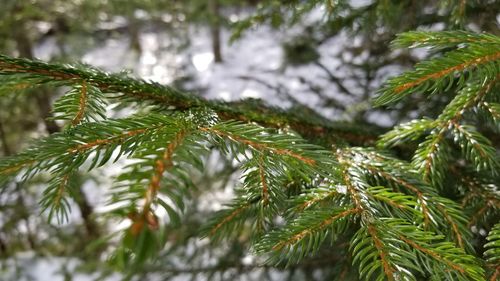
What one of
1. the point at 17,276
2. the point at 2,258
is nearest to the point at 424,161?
the point at 17,276

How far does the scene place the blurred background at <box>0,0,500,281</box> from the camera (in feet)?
6.65

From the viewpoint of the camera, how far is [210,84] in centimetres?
1006

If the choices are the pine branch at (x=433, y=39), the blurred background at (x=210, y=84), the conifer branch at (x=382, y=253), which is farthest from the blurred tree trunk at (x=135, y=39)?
the conifer branch at (x=382, y=253)

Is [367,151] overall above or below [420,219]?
above

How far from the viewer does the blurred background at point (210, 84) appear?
2.03 metres

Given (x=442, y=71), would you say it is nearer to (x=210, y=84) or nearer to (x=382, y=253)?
(x=382, y=253)

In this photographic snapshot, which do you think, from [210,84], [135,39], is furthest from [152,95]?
[135,39]

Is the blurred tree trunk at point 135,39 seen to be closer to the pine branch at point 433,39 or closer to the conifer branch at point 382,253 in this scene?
the pine branch at point 433,39

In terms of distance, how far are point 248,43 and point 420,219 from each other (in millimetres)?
12255

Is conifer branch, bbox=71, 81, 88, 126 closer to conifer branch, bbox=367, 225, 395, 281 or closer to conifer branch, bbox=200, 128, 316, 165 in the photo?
conifer branch, bbox=200, 128, 316, 165

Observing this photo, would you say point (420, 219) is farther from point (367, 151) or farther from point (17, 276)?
point (17, 276)

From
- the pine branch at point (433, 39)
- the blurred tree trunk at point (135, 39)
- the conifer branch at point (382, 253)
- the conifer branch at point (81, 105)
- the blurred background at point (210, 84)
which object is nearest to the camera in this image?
the conifer branch at point (382, 253)

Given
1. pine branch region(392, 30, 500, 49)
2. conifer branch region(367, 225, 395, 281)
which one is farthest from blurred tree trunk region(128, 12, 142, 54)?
conifer branch region(367, 225, 395, 281)

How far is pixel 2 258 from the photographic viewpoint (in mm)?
4488
